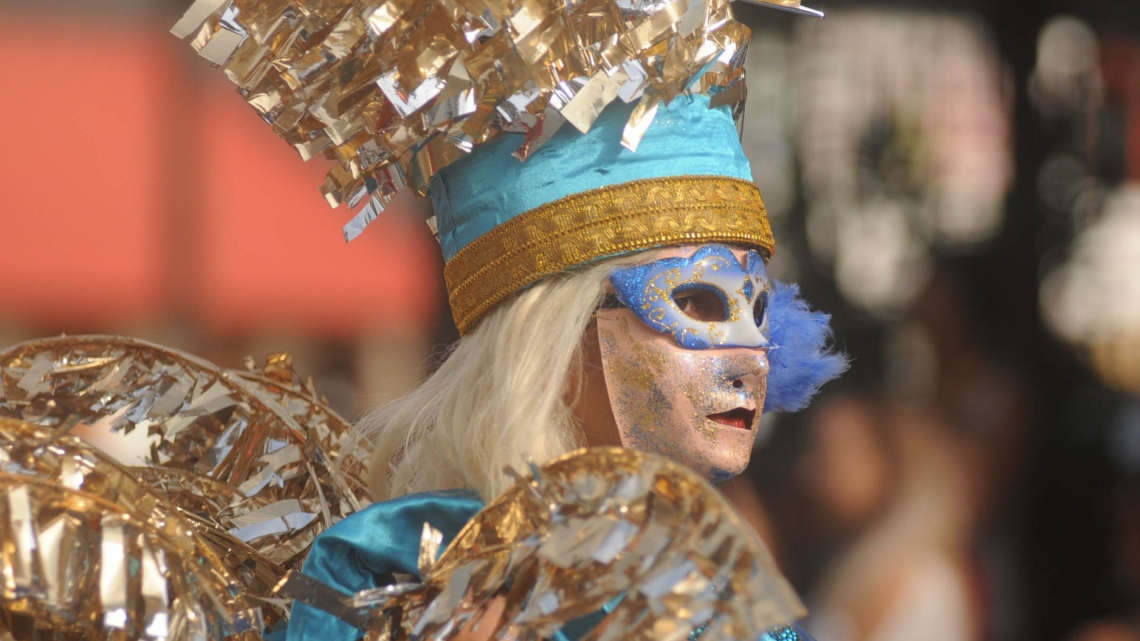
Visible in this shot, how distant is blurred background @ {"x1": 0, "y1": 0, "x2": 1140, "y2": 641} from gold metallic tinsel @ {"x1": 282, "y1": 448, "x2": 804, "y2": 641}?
1906 mm

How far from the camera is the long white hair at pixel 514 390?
1450 millimetres

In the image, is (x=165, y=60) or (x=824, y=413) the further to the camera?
(x=824, y=413)

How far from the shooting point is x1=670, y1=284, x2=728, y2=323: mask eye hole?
1490mm

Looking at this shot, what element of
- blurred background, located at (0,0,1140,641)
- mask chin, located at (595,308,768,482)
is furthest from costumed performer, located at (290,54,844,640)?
blurred background, located at (0,0,1140,641)

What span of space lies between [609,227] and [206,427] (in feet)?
2.28

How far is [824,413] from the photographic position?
11.3 feet

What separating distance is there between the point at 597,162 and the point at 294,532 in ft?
2.01

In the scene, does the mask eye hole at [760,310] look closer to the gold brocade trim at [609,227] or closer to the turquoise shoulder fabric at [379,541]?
the gold brocade trim at [609,227]

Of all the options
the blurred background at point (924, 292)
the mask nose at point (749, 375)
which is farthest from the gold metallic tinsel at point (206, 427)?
the blurred background at point (924, 292)

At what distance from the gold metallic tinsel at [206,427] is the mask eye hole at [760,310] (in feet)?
1.99

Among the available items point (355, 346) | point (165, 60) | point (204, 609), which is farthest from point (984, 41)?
point (204, 609)

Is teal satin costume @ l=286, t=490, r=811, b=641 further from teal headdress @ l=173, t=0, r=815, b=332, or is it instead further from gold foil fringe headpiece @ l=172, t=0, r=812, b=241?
gold foil fringe headpiece @ l=172, t=0, r=812, b=241

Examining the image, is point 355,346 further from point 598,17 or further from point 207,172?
point 598,17

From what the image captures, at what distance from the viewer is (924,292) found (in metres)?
3.57
